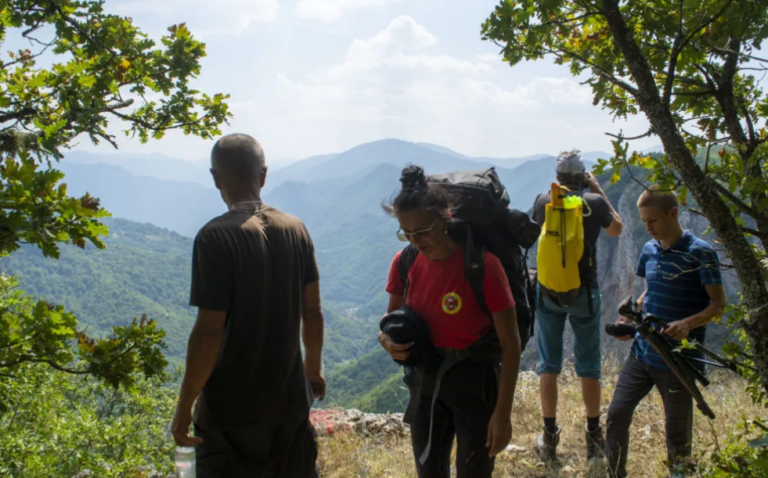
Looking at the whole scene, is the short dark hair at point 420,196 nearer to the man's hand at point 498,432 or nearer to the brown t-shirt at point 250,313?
the brown t-shirt at point 250,313

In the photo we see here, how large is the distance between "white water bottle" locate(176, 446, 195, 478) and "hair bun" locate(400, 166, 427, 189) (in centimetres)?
181

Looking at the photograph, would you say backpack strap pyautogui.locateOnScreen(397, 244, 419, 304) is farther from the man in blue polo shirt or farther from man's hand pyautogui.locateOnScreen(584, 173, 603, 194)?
man's hand pyautogui.locateOnScreen(584, 173, 603, 194)

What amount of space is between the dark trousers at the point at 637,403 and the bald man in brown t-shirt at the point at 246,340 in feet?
6.84

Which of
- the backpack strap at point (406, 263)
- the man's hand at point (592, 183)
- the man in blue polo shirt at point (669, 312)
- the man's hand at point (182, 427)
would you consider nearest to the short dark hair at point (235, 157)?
the backpack strap at point (406, 263)

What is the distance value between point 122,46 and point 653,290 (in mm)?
4587

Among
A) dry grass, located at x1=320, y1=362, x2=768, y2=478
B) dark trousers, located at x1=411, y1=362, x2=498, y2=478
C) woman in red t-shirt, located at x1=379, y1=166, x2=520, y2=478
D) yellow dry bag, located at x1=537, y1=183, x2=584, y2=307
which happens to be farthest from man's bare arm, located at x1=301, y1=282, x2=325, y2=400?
yellow dry bag, located at x1=537, y1=183, x2=584, y2=307

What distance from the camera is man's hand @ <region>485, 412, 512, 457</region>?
8.38ft

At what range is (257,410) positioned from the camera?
2.61 m

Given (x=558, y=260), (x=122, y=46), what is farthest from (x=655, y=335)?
(x=122, y=46)

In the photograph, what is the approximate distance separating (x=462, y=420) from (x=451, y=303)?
0.60 metres

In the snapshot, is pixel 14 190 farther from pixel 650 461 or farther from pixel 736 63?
pixel 650 461

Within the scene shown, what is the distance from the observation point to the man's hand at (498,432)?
2.55 meters

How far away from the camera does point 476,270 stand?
260cm

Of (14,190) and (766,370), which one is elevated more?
(14,190)
